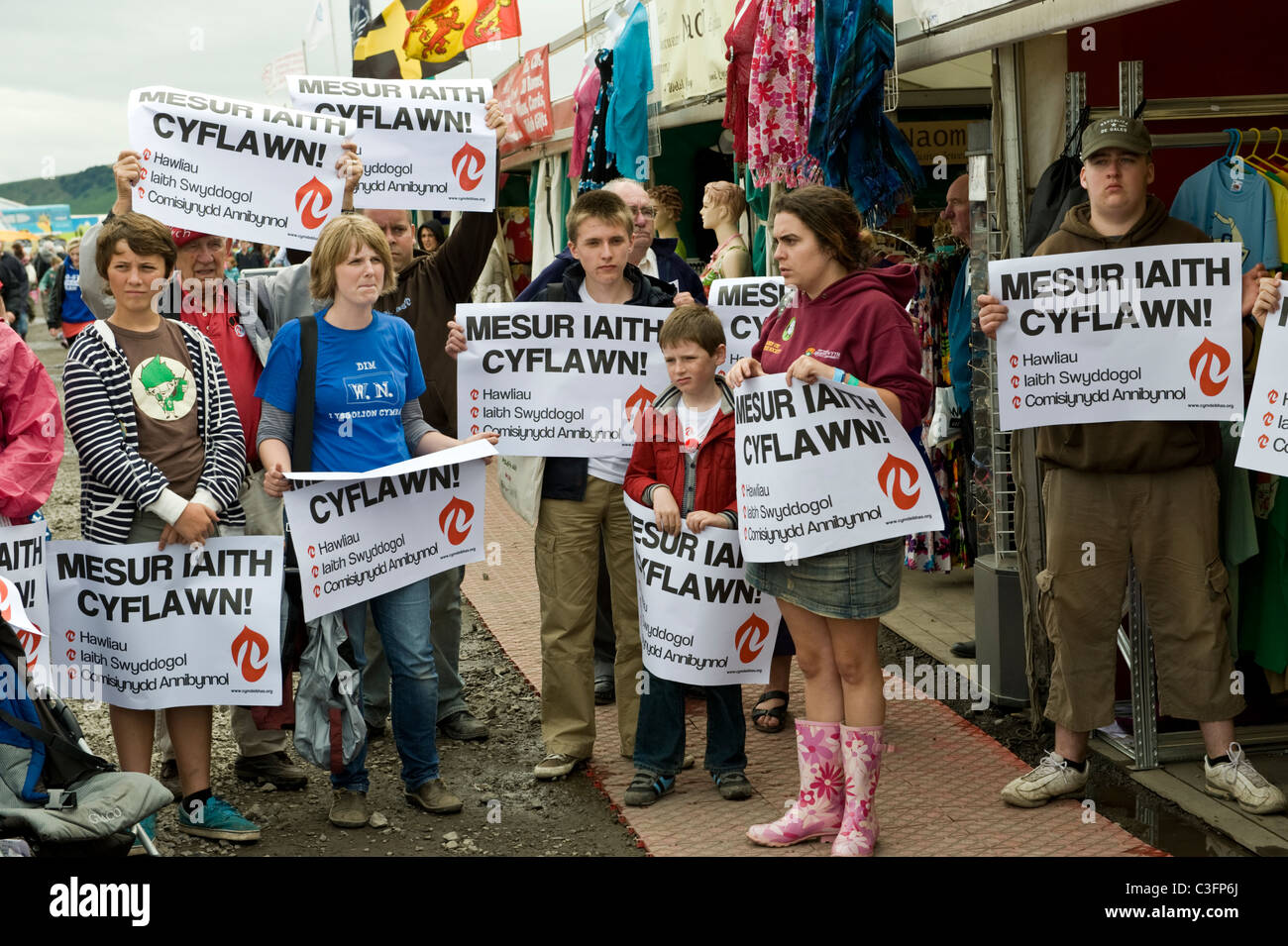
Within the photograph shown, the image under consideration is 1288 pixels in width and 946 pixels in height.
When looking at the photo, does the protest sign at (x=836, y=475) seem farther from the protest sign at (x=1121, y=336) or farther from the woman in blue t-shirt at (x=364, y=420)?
the woman in blue t-shirt at (x=364, y=420)

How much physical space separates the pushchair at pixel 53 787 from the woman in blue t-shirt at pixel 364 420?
109cm

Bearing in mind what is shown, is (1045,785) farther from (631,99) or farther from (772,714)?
(631,99)

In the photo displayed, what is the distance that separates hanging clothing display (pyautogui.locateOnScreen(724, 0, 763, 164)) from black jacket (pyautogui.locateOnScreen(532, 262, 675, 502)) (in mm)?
1809

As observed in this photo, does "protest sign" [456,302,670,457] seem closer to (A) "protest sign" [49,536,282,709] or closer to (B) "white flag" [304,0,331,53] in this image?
(A) "protest sign" [49,536,282,709]

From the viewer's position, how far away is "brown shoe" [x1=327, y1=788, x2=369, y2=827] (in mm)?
5305

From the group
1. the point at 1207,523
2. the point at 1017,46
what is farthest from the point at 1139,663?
the point at 1017,46

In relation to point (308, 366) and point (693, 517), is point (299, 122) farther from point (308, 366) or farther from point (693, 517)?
point (693, 517)

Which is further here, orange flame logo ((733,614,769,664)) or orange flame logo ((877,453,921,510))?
orange flame logo ((733,614,769,664))

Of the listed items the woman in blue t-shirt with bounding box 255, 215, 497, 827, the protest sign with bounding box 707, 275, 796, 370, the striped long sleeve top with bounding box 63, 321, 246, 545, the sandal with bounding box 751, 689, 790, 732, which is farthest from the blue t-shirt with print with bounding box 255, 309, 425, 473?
the sandal with bounding box 751, 689, 790, 732

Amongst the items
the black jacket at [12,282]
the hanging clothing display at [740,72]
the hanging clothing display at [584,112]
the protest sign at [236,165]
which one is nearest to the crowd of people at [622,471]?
the protest sign at [236,165]

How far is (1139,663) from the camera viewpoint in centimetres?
552
